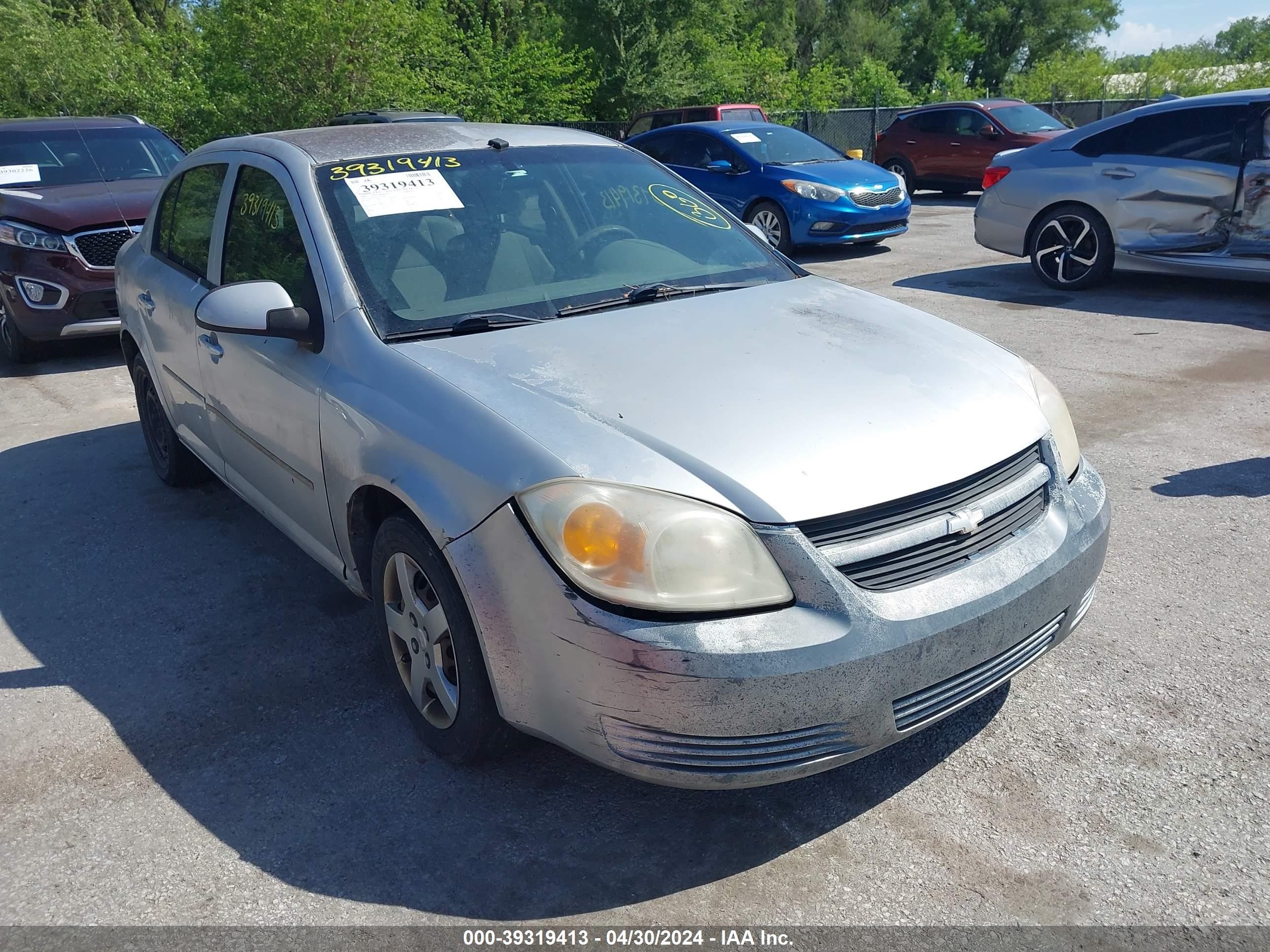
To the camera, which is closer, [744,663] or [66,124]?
[744,663]

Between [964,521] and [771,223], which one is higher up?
[964,521]

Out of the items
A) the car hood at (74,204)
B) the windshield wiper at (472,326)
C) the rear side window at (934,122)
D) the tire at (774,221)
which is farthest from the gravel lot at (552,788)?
the rear side window at (934,122)

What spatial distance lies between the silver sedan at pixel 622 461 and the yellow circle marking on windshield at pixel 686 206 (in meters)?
0.03

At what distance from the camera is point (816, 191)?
11.9 meters

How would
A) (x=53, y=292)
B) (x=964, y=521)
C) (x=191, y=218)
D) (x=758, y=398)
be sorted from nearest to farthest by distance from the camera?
1. (x=964, y=521)
2. (x=758, y=398)
3. (x=191, y=218)
4. (x=53, y=292)

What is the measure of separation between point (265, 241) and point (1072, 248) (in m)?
7.62

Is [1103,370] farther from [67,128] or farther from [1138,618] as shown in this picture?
[67,128]

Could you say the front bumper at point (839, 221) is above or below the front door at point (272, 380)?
below

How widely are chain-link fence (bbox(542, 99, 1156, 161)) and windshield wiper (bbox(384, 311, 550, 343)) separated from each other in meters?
21.5

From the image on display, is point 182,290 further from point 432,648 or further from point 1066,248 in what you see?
point 1066,248

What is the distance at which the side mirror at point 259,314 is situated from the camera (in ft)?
10.7

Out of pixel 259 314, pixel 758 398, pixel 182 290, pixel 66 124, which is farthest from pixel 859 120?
pixel 758 398

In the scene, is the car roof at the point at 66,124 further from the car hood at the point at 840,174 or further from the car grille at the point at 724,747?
the car grille at the point at 724,747

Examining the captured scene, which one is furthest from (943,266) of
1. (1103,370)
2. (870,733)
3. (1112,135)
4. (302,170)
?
(870,733)
